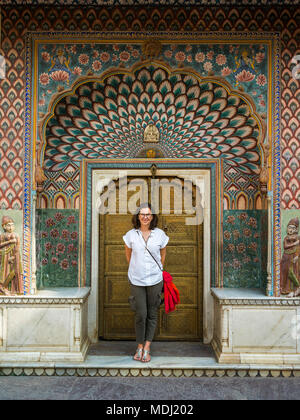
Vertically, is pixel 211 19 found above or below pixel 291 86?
above

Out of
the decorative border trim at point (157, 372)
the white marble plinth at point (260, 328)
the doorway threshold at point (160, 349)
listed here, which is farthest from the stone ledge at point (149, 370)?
the doorway threshold at point (160, 349)

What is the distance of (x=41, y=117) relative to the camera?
165 inches

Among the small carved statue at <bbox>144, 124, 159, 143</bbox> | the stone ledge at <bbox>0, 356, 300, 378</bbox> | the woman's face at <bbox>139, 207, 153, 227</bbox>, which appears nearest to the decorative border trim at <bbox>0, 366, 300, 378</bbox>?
the stone ledge at <bbox>0, 356, 300, 378</bbox>

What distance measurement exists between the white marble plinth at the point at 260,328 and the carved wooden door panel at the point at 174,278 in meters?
0.70

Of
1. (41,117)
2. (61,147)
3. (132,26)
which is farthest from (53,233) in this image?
(132,26)

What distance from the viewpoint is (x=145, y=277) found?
12.6 ft

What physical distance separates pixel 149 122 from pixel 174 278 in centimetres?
183

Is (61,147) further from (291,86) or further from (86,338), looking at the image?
(291,86)

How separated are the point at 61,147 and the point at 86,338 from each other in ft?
7.12

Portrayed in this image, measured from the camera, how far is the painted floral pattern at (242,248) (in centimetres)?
455

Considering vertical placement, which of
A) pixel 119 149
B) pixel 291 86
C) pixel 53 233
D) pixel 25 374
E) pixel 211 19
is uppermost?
pixel 211 19

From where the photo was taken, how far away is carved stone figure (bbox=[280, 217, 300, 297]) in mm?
4074
